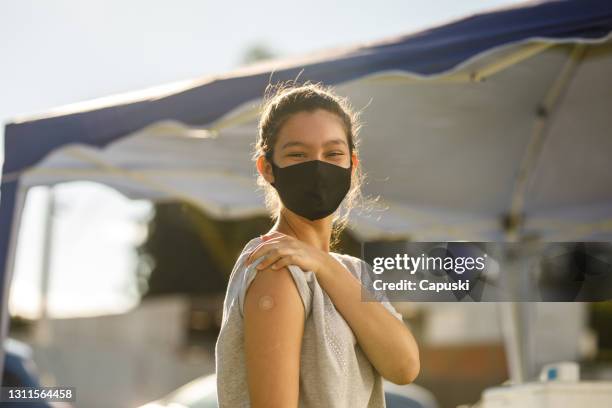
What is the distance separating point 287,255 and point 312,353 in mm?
198

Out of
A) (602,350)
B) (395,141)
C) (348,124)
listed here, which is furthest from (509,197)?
(602,350)

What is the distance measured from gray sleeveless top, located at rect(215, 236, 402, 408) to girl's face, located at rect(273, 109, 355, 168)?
0.76 ft

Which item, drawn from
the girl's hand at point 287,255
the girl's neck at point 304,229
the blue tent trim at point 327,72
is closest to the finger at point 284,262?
the girl's hand at point 287,255

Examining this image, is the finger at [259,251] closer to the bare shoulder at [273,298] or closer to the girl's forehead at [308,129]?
the bare shoulder at [273,298]

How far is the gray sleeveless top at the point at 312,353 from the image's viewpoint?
1.46 metres

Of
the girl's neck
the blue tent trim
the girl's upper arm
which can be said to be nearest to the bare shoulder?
the girl's upper arm

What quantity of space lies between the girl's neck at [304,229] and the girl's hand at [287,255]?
6.4 inches

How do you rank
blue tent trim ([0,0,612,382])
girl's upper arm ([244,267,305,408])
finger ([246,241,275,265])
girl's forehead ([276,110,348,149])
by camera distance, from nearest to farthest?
girl's upper arm ([244,267,305,408])
finger ([246,241,275,265])
girl's forehead ([276,110,348,149])
blue tent trim ([0,0,612,382])

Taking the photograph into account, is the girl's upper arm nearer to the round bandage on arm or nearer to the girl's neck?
the round bandage on arm

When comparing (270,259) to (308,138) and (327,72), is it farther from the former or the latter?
(327,72)

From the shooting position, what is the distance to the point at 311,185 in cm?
167

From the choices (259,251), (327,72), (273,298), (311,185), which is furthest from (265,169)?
(327,72)

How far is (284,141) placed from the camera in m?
1.64

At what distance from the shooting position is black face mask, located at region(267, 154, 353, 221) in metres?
1.66
